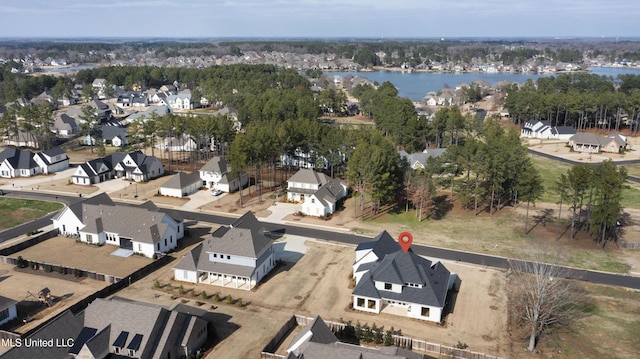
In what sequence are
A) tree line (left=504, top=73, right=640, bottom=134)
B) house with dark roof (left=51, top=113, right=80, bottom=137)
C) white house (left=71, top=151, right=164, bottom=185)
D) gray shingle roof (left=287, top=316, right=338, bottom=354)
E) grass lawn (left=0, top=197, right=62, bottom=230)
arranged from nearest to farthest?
gray shingle roof (left=287, top=316, right=338, bottom=354), grass lawn (left=0, top=197, right=62, bottom=230), white house (left=71, top=151, right=164, bottom=185), house with dark roof (left=51, top=113, right=80, bottom=137), tree line (left=504, top=73, right=640, bottom=134)

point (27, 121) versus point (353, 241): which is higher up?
point (27, 121)

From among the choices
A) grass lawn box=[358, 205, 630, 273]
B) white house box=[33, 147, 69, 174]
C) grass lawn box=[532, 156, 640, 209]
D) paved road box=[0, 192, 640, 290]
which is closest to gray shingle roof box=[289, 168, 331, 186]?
grass lawn box=[358, 205, 630, 273]

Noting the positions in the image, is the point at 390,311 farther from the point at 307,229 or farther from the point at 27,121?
the point at 27,121

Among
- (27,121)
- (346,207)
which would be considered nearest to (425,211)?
(346,207)

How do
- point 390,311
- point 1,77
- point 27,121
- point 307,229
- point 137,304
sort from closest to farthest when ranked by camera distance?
point 137,304
point 390,311
point 307,229
point 27,121
point 1,77

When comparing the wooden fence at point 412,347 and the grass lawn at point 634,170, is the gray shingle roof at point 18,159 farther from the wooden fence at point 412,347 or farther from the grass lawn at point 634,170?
the grass lawn at point 634,170

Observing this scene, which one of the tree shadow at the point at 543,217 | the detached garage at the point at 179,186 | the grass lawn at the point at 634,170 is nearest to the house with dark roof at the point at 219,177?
the detached garage at the point at 179,186

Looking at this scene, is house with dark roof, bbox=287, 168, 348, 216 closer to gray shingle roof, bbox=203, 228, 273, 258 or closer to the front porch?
gray shingle roof, bbox=203, 228, 273, 258

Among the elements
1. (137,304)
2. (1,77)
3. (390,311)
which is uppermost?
(1,77)
